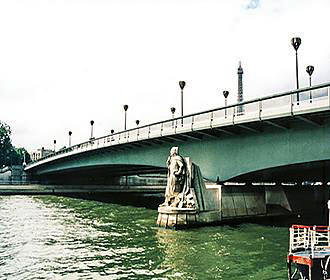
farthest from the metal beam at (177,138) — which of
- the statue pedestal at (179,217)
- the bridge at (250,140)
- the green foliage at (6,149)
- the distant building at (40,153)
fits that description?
the distant building at (40,153)

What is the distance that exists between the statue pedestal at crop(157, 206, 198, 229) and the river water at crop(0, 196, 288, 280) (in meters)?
0.77

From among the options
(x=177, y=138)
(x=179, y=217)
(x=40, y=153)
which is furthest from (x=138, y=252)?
(x=40, y=153)

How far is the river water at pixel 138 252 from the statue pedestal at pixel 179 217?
0.77m

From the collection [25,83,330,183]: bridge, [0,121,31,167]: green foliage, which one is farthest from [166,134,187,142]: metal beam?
[0,121,31,167]: green foliage

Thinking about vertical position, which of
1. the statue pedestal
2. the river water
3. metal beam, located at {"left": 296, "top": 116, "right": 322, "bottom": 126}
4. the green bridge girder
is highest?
metal beam, located at {"left": 296, "top": 116, "right": 322, "bottom": 126}

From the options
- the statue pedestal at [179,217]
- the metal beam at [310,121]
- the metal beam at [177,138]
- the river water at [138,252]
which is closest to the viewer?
the river water at [138,252]

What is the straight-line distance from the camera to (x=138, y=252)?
62.0 feet

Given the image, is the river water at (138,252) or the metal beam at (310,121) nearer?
the river water at (138,252)

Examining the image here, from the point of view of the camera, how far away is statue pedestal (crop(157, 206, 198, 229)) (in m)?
26.1

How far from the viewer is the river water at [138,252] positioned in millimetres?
15156

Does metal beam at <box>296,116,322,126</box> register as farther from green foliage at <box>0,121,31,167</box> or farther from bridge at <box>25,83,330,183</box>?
green foliage at <box>0,121,31,167</box>

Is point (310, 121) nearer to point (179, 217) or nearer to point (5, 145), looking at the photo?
point (179, 217)

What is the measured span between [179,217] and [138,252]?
7.71 m

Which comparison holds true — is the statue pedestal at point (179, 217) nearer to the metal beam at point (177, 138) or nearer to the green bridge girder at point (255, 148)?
the green bridge girder at point (255, 148)
